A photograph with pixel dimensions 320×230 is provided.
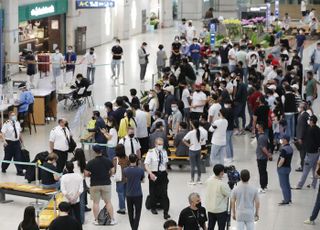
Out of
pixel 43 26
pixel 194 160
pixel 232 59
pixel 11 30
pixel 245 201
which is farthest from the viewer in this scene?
pixel 43 26

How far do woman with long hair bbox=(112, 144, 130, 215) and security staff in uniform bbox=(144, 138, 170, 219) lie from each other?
0.41 meters

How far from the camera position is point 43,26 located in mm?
38594

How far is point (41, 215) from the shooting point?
14.4 meters

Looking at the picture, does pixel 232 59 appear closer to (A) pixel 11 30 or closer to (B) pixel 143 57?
(B) pixel 143 57

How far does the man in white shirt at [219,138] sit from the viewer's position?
1811cm

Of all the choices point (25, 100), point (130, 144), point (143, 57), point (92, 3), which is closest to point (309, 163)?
point (130, 144)

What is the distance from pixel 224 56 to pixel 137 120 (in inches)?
465

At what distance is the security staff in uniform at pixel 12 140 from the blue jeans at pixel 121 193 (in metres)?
3.76

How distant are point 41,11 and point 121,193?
21.9m

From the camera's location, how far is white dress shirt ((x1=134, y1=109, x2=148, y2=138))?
1872 centimetres

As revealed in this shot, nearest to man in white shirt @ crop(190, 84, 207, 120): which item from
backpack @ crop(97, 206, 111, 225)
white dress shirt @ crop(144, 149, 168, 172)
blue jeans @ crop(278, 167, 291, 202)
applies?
blue jeans @ crop(278, 167, 291, 202)

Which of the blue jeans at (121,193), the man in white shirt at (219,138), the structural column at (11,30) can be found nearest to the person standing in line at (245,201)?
the blue jeans at (121,193)

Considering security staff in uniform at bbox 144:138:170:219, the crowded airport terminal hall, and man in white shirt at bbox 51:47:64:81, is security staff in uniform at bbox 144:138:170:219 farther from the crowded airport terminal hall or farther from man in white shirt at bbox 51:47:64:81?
man in white shirt at bbox 51:47:64:81

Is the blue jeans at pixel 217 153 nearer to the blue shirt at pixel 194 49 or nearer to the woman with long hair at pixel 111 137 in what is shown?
the woman with long hair at pixel 111 137
